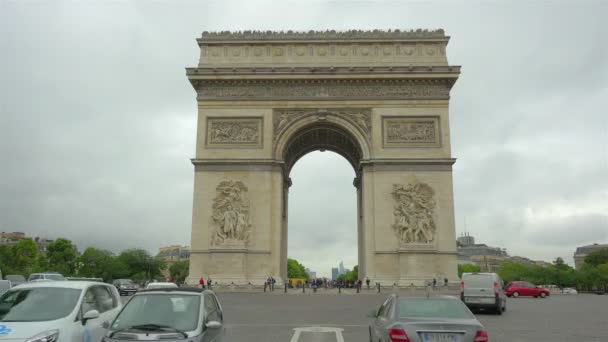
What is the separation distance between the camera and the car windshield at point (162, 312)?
659cm

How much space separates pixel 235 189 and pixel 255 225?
2638 millimetres

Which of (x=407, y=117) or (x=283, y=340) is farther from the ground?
(x=407, y=117)

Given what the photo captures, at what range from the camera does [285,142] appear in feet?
111

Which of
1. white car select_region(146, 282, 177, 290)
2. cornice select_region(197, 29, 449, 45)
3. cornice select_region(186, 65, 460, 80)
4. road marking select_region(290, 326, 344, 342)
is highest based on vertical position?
cornice select_region(197, 29, 449, 45)

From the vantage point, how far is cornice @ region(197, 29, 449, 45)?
34.5m

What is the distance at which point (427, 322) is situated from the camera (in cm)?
661

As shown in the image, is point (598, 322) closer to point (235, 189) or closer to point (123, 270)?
point (235, 189)

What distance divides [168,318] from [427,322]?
11.1 ft

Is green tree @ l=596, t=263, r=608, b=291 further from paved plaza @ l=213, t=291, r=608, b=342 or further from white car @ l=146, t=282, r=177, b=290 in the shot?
white car @ l=146, t=282, r=177, b=290

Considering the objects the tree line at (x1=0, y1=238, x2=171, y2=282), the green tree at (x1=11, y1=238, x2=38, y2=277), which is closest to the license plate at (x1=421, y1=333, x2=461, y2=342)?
the tree line at (x1=0, y1=238, x2=171, y2=282)

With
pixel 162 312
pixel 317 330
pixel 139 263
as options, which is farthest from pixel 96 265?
pixel 162 312

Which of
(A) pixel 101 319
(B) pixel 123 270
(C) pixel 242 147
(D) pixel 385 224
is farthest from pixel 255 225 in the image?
(B) pixel 123 270

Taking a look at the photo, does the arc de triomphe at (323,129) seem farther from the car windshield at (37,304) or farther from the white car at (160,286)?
the car windshield at (37,304)

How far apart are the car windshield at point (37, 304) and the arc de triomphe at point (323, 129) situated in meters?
23.3
